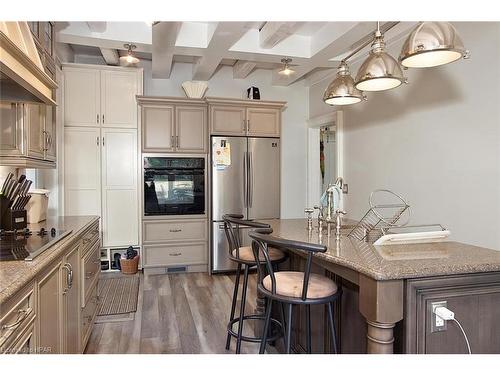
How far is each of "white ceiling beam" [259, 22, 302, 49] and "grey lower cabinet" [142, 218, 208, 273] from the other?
88.4 inches

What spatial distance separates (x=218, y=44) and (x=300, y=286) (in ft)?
8.63

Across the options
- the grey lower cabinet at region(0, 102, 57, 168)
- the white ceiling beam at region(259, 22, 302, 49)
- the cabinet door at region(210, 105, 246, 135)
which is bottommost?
the grey lower cabinet at region(0, 102, 57, 168)

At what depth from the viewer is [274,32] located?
3305 mm

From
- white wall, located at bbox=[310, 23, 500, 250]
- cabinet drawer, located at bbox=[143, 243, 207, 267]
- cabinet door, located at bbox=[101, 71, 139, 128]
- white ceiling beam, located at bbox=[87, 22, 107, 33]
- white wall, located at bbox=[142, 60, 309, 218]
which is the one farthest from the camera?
white wall, located at bbox=[142, 60, 309, 218]

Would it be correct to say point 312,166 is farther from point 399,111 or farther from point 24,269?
point 24,269

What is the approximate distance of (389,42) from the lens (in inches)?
136

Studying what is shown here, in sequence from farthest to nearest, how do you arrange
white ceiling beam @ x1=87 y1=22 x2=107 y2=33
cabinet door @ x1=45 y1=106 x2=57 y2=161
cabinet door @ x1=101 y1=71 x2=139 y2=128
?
cabinet door @ x1=101 y1=71 x2=139 y2=128, white ceiling beam @ x1=87 y1=22 x2=107 y2=33, cabinet door @ x1=45 y1=106 x2=57 y2=161

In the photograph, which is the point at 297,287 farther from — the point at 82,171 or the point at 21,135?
the point at 82,171

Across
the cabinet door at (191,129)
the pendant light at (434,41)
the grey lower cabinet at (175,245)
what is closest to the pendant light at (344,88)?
the pendant light at (434,41)

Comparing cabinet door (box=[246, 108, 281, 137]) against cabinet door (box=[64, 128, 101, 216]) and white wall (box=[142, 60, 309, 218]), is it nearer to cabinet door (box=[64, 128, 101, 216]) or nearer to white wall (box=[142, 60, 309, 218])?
white wall (box=[142, 60, 309, 218])

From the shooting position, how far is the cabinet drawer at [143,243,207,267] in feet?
14.2

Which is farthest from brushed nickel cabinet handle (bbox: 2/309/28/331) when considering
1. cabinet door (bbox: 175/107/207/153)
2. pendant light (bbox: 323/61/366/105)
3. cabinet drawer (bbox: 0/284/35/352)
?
cabinet door (bbox: 175/107/207/153)

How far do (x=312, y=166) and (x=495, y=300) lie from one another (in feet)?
13.1

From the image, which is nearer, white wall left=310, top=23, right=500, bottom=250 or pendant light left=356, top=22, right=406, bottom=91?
pendant light left=356, top=22, right=406, bottom=91
